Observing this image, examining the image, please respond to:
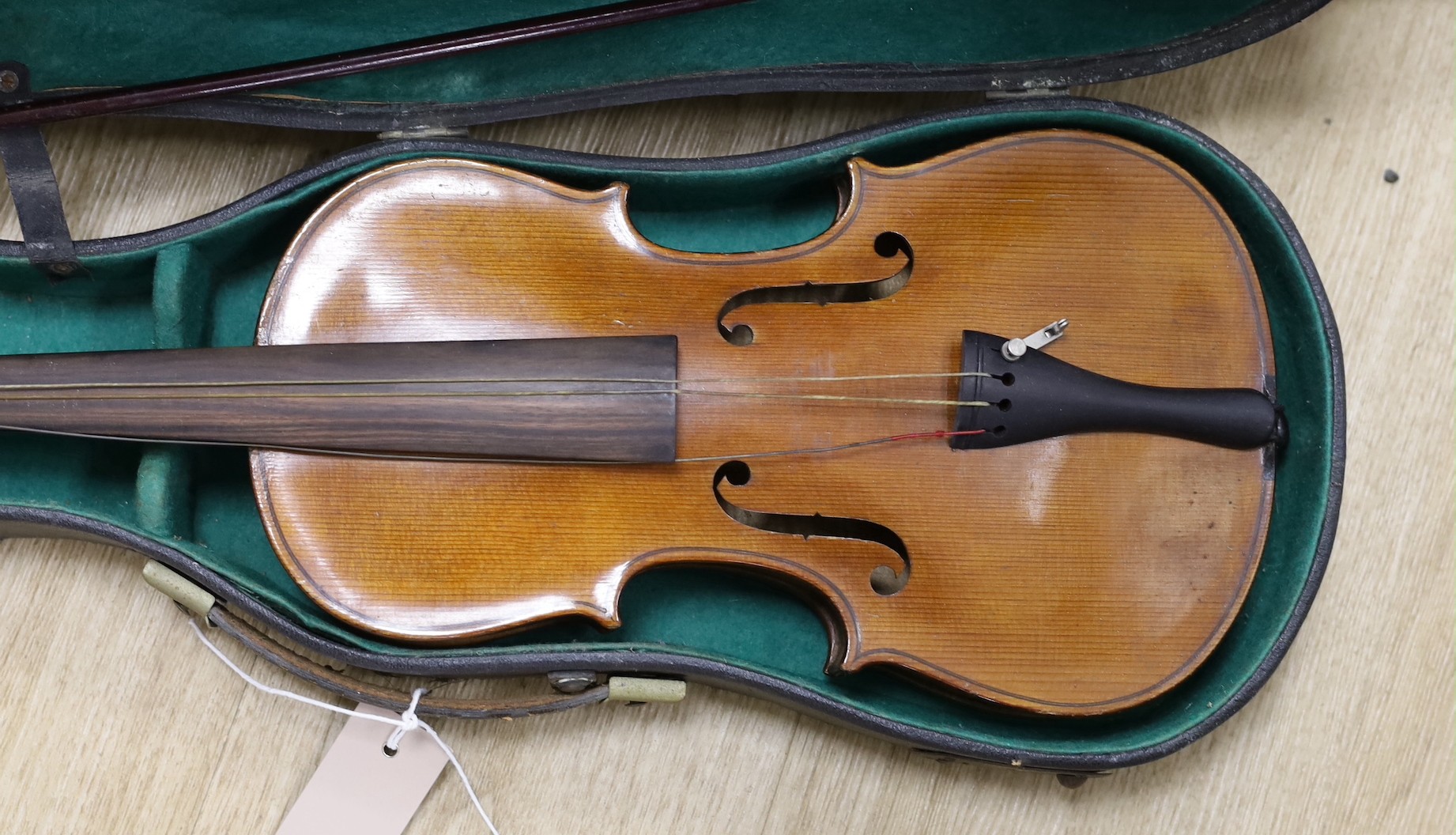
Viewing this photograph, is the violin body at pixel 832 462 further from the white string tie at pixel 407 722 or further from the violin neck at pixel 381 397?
the white string tie at pixel 407 722

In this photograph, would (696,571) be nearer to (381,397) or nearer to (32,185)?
(381,397)

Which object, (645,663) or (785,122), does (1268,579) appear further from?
(785,122)

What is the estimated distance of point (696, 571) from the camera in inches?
61.5

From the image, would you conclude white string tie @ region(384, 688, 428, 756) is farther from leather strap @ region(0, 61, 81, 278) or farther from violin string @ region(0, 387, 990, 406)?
leather strap @ region(0, 61, 81, 278)

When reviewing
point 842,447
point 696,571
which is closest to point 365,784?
point 696,571

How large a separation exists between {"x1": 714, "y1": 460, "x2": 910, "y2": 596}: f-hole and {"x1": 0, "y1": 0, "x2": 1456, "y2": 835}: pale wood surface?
38cm

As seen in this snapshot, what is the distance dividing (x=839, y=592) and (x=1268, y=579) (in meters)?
0.68

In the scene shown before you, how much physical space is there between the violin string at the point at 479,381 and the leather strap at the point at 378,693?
0.34 meters

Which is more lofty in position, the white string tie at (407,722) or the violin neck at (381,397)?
the violin neck at (381,397)

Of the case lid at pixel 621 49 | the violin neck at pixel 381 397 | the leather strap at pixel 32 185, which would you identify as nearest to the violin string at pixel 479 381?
the violin neck at pixel 381 397

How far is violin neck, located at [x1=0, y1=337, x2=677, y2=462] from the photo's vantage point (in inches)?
50.7

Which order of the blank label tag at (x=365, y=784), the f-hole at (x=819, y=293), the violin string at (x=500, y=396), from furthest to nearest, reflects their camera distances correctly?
the blank label tag at (x=365, y=784)
the f-hole at (x=819, y=293)
the violin string at (x=500, y=396)

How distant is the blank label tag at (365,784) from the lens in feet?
5.15

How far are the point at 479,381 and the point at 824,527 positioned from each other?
1.68 ft
